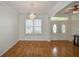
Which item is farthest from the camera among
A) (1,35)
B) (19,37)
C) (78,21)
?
(19,37)

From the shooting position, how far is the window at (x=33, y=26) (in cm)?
1195

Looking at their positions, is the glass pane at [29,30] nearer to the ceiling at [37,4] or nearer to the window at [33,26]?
the window at [33,26]

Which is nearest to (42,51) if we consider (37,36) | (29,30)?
(37,36)

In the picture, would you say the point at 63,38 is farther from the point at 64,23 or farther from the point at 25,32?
the point at 25,32

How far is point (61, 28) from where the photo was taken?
12.1 metres

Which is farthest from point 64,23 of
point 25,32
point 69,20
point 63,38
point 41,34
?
point 25,32

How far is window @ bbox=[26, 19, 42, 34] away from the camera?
11.9 metres

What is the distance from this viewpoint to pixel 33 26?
12109mm

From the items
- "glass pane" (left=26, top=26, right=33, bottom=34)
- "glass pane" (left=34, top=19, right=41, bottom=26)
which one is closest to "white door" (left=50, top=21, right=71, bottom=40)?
"glass pane" (left=34, top=19, right=41, bottom=26)

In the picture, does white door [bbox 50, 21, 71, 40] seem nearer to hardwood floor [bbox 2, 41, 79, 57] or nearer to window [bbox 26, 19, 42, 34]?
window [bbox 26, 19, 42, 34]

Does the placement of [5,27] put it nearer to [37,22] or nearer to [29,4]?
[29,4]

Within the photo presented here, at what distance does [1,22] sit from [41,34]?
6.44 meters

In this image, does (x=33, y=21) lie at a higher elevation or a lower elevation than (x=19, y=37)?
higher

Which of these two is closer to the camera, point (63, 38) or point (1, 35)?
point (1, 35)
